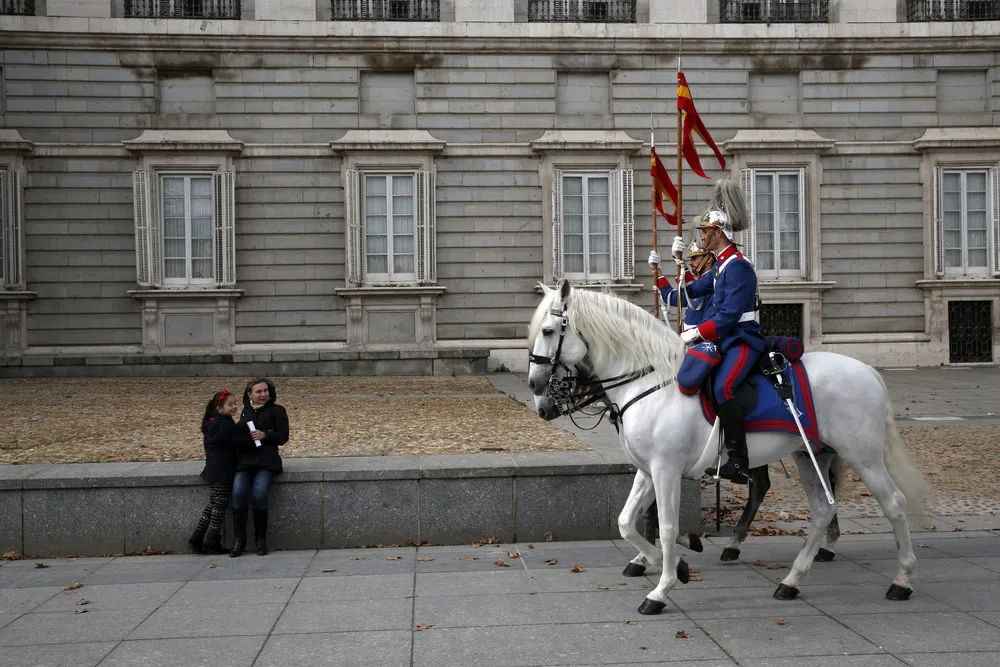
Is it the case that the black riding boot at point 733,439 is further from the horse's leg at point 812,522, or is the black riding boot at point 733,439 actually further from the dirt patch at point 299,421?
the dirt patch at point 299,421

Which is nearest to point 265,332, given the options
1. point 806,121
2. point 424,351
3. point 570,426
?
point 424,351

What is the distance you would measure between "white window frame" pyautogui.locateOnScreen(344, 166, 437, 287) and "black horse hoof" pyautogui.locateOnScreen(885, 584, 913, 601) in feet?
64.4

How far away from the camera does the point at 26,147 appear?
24.3m

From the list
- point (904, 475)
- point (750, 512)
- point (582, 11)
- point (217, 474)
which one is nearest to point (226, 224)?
point (582, 11)

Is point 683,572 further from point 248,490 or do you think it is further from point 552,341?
point 248,490

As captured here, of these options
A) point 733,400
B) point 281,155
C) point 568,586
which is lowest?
point 568,586

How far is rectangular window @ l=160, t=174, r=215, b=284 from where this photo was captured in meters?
25.1

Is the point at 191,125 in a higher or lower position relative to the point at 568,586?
higher

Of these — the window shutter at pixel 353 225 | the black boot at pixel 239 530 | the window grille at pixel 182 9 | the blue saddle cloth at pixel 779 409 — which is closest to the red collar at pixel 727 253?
the blue saddle cloth at pixel 779 409

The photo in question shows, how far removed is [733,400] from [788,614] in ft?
4.76

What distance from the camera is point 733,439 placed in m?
6.73

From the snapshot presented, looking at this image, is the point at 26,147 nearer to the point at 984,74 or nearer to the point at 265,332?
the point at 265,332

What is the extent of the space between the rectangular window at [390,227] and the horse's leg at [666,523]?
19.5 meters

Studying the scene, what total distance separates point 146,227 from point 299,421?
1315cm
